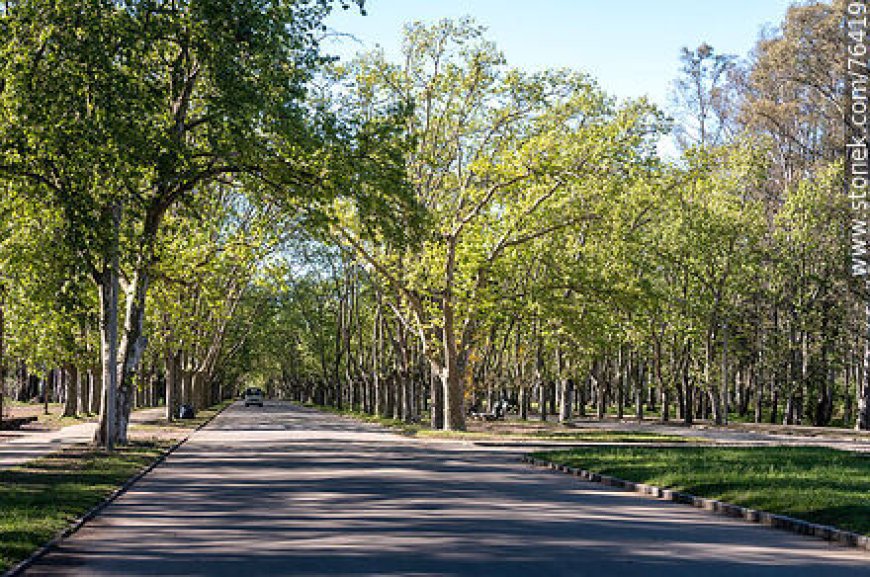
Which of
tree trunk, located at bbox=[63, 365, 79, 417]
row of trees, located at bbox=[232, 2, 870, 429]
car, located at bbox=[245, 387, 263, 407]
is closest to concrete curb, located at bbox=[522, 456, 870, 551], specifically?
row of trees, located at bbox=[232, 2, 870, 429]

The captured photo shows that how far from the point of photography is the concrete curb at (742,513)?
12742 mm

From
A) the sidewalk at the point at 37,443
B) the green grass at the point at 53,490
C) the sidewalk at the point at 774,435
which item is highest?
the green grass at the point at 53,490

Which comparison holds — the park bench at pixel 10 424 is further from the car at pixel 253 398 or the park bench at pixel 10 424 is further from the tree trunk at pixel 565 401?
the car at pixel 253 398

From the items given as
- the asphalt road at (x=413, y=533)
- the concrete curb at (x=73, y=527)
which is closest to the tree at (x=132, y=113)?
the concrete curb at (x=73, y=527)

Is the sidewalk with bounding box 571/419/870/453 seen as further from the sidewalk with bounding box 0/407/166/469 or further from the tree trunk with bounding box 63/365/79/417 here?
the tree trunk with bounding box 63/365/79/417

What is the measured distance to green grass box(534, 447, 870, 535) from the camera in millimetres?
14843

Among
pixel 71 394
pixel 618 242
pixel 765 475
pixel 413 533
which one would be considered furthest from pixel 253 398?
pixel 413 533

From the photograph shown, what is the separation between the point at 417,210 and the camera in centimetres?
2455

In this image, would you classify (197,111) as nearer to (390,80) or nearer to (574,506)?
(390,80)

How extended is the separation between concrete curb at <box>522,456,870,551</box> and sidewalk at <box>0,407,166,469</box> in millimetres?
11767

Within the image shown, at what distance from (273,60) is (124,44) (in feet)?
17.5

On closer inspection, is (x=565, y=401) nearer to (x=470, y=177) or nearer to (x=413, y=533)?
(x=470, y=177)

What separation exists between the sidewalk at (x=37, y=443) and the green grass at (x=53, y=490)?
1.91 ft

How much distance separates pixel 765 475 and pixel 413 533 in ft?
29.6
